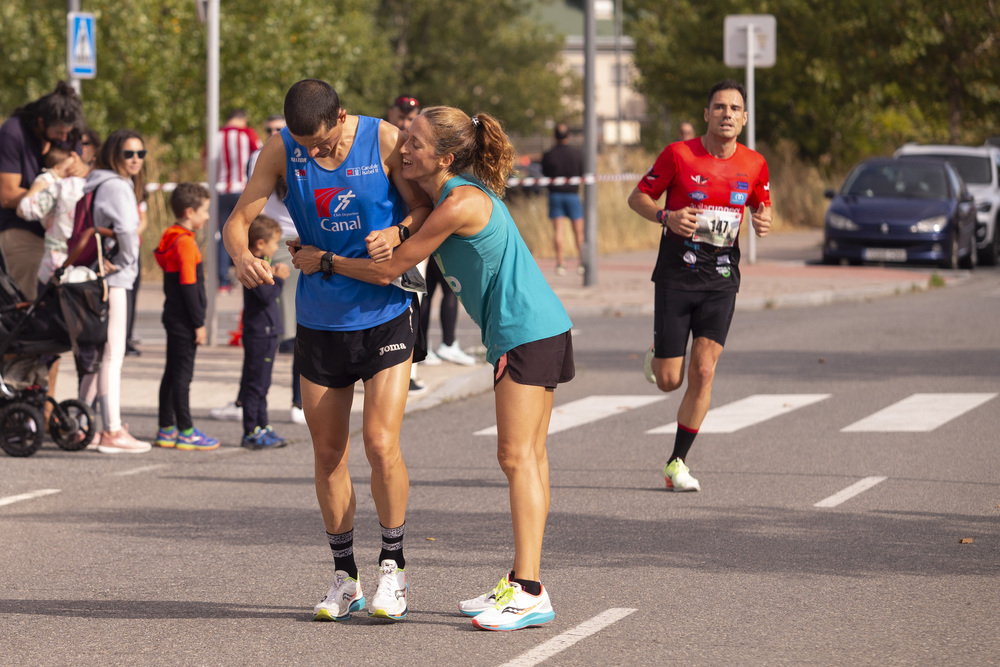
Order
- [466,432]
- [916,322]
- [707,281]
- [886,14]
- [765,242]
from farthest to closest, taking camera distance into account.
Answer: [886,14] < [765,242] < [916,322] < [466,432] < [707,281]

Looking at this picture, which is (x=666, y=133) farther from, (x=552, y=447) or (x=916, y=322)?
(x=552, y=447)

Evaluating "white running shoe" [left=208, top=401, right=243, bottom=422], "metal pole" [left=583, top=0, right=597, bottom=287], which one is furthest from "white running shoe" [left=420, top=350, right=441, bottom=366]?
"metal pole" [left=583, top=0, right=597, bottom=287]

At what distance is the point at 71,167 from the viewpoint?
9758 millimetres

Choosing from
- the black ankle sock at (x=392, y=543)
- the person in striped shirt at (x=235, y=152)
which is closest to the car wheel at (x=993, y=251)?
the person in striped shirt at (x=235, y=152)

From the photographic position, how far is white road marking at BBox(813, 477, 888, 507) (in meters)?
7.66

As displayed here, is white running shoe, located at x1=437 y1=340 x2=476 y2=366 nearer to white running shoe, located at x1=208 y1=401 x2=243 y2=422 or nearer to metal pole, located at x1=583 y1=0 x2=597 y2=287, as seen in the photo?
white running shoe, located at x1=208 y1=401 x2=243 y2=422

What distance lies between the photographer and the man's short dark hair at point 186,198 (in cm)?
942

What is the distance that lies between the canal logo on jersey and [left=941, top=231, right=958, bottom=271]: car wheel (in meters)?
18.7

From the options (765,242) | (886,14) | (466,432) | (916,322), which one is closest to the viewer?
(466,432)

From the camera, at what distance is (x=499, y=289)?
547cm

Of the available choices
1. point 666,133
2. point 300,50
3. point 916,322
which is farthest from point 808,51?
point 916,322

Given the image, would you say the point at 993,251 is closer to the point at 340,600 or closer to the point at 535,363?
the point at 535,363

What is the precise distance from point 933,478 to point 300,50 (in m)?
27.4

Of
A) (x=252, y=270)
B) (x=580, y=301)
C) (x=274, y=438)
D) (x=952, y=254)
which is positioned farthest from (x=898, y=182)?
(x=252, y=270)
